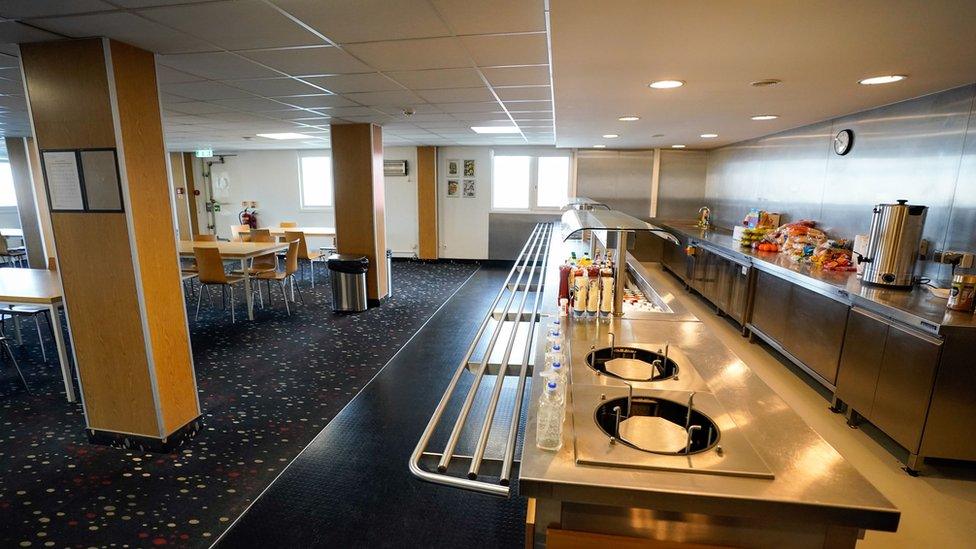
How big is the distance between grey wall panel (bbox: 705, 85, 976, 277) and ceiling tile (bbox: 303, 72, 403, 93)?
3941mm

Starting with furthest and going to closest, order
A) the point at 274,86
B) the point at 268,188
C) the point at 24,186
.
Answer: the point at 268,188, the point at 24,186, the point at 274,86

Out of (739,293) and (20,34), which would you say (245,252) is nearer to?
(20,34)

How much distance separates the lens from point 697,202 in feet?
26.4

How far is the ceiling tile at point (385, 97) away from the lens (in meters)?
3.79

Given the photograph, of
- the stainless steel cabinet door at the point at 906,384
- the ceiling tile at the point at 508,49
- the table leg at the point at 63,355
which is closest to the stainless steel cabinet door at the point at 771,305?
the stainless steel cabinet door at the point at 906,384

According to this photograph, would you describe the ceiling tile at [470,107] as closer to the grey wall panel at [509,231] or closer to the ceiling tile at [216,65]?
the ceiling tile at [216,65]

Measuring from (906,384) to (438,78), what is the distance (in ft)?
11.7

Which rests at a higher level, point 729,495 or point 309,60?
point 309,60

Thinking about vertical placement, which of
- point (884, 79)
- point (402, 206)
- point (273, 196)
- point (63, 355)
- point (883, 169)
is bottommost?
point (63, 355)

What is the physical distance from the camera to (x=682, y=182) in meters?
8.02

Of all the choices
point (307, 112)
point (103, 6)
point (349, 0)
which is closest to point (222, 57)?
point (103, 6)

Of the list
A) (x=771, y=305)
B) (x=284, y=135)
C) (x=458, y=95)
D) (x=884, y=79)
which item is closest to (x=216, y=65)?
(x=458, y=95)

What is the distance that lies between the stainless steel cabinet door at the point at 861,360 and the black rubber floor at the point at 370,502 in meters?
2.38

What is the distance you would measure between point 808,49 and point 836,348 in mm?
2174
